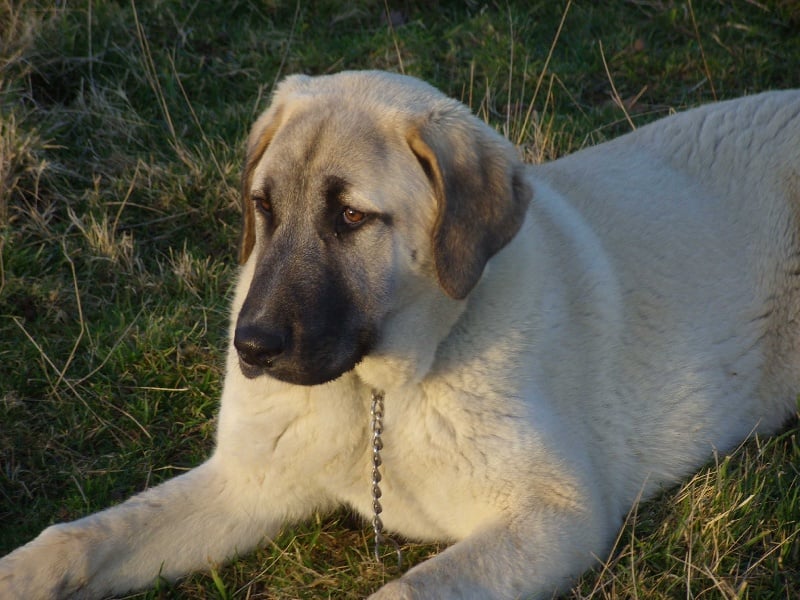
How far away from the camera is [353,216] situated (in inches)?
127

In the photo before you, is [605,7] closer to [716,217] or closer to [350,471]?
[716,217]

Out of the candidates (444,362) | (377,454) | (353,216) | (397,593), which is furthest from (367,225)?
(397,593)

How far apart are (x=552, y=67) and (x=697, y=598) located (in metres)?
4.04

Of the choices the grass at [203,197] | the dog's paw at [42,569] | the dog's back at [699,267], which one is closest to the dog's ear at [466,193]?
A: the dog's back at [699,267]

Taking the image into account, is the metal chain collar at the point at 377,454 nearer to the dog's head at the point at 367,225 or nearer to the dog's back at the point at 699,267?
the dog's head at the point at 367,225

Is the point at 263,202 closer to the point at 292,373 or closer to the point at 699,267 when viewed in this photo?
the point at 292,373

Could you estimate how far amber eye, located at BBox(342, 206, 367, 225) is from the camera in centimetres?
321

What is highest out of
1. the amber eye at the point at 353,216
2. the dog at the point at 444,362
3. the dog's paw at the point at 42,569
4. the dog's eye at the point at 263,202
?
the amber eye at the point at 353,216

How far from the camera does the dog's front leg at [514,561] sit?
320 centimetres

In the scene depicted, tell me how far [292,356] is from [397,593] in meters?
0.77

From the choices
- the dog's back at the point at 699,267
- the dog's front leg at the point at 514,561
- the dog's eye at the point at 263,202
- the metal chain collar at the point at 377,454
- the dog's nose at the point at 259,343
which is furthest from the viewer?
the dog's back at the point at 699,267

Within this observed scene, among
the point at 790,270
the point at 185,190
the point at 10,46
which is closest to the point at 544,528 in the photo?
the point at 790,270

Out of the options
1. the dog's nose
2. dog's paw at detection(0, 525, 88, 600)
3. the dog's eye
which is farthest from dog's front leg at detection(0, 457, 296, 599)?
the dog's eye

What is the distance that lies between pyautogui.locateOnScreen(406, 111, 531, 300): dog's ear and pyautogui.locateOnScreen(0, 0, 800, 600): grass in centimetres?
107
